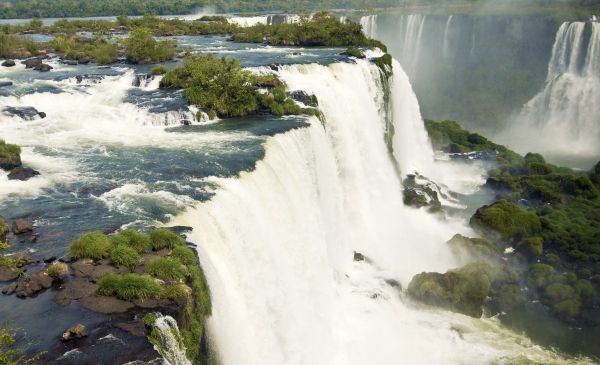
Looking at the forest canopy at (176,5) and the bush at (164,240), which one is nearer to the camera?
the bush at (164,240)

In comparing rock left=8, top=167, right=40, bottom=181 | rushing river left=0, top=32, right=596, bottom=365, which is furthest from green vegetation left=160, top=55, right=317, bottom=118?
rock left=8, top=167, right=40, bottom=181

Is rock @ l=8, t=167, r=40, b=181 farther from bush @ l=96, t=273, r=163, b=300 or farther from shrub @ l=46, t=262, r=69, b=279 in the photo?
bush @ l=96, t=273, r=163, b=300

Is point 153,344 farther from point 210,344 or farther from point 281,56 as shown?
point 281,56

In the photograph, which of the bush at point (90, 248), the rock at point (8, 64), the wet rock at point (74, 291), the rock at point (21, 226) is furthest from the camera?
the rock at point (8, 64)

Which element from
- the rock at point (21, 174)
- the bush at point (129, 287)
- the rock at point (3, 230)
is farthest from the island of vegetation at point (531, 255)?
the rock at point (21, 174)

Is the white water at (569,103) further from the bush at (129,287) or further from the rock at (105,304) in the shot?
the rock at (105,304)

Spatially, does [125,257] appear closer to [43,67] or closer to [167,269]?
[167,269]
